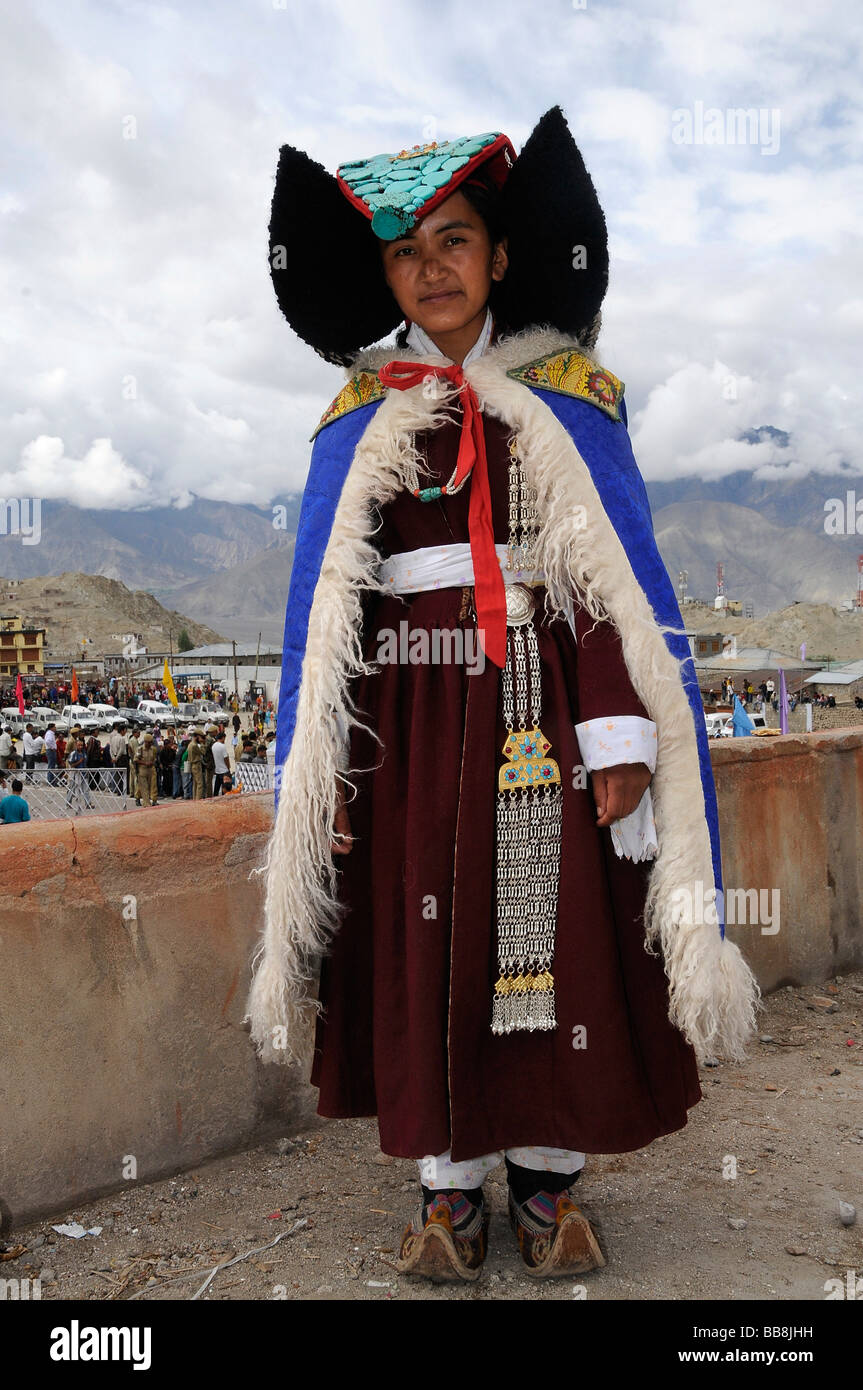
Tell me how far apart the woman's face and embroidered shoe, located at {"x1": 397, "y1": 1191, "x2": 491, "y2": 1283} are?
2087 mm

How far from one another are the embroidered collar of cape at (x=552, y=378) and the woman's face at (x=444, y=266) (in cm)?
11

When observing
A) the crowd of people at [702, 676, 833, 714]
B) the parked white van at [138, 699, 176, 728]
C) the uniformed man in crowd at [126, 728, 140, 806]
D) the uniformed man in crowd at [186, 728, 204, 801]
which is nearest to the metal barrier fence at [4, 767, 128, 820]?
the uniformed man in crowd at [126, 728, 140, 806]

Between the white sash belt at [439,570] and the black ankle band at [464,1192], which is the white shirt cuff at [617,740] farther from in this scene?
the black ankle band at [464,1192]

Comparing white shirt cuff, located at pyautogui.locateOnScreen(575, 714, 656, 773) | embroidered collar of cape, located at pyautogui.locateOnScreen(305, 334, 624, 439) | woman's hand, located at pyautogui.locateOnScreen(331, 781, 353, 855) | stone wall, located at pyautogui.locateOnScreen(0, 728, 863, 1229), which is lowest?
stone wall, located at pyautogui.locateOnScreen(0, 728, 863, 1229)

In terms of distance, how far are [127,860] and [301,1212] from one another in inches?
40.5

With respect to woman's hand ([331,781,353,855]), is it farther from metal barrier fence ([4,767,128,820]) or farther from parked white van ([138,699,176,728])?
parked white van ([138,699,176,728])

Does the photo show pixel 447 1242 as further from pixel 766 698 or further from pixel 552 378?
pixel 766 698

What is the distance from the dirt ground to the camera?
2.33 m

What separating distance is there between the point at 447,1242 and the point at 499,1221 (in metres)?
0.36

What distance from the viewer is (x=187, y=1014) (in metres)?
2.85

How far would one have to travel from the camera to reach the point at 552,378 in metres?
2.49

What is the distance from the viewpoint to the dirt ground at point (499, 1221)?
2330 mm

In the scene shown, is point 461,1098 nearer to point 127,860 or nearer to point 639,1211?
point 639,1211

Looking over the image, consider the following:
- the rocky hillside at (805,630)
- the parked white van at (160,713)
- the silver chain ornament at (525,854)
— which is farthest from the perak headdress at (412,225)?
the rocky hillside at (805,630)
